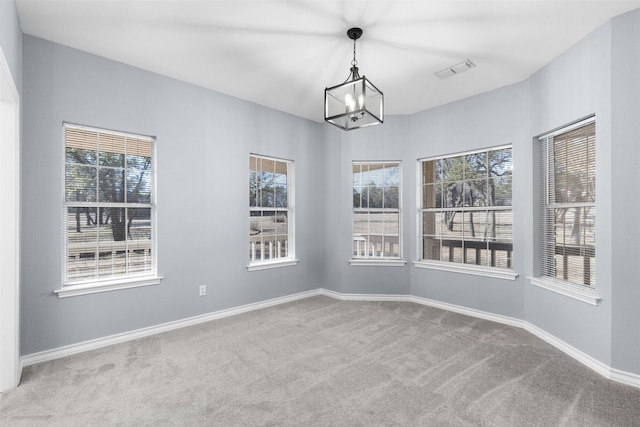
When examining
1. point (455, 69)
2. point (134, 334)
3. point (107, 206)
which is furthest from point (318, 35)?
point (134, 334)

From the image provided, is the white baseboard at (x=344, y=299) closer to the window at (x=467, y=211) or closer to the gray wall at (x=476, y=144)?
the gray wall at (x=476, y=144)

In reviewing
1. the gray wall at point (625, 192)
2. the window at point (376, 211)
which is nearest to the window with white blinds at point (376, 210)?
the window at point (376, 211)

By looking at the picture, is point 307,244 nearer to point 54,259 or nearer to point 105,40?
point 54,259

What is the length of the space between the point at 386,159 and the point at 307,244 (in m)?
1.83

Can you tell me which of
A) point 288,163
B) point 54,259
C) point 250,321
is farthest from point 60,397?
point 288,163

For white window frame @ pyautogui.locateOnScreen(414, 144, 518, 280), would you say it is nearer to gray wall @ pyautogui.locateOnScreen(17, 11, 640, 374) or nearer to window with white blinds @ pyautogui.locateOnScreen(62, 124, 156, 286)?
gray wall @ pyautogui.locateOnScreen(17, 11, 640, 374)

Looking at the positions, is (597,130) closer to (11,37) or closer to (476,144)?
(476,144)

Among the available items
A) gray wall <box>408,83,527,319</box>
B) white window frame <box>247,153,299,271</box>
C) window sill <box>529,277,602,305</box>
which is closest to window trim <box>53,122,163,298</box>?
white window frame <box>247,153,299,271</box>

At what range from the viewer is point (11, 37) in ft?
7.30

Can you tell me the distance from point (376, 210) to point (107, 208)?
3.49 metres

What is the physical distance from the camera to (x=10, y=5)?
2.18 metres

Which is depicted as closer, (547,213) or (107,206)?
(107,206)

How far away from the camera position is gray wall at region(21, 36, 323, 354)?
281cm

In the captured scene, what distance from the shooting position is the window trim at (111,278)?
294 centimetres
